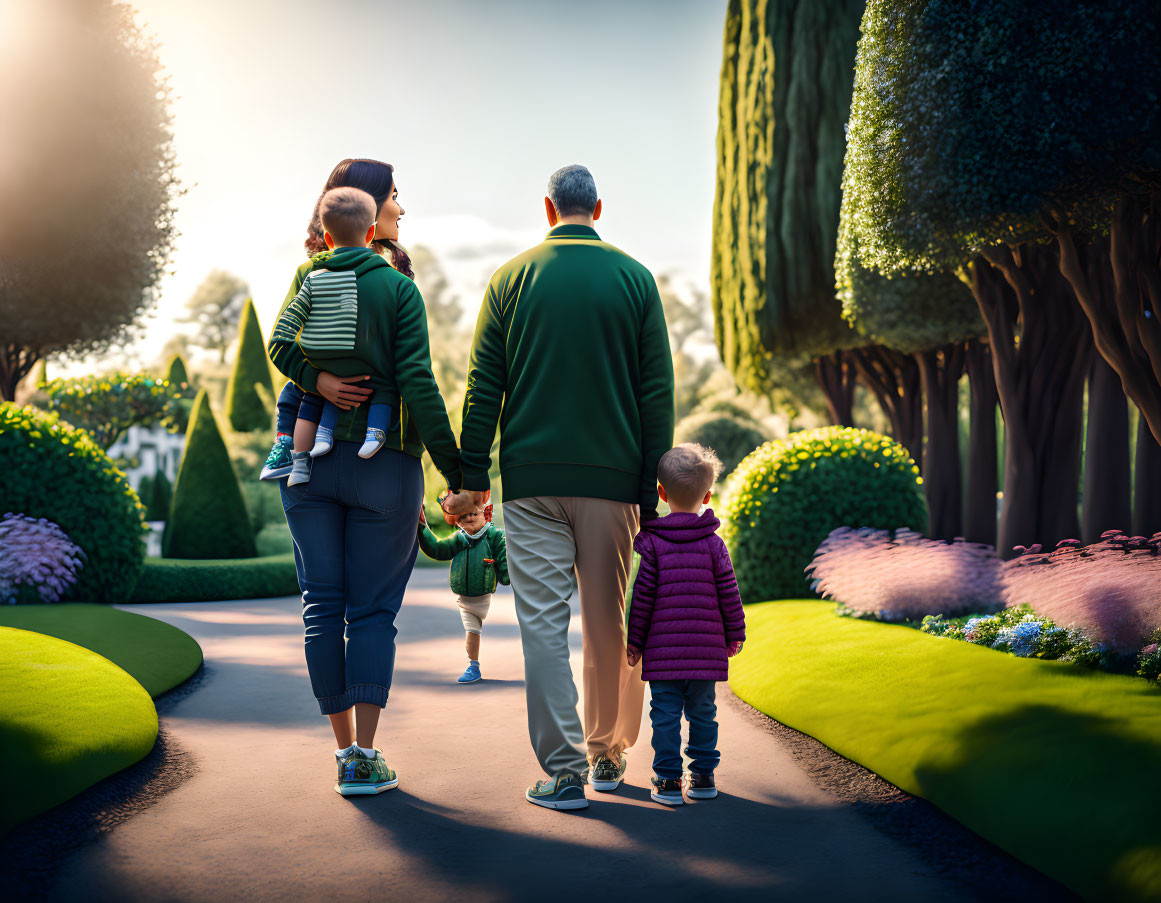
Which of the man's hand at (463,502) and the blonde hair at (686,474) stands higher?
the blonde hair at (686,474)

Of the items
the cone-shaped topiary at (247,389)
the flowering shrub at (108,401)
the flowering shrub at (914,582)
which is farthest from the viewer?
the cone-shaped topiary at (247,389)

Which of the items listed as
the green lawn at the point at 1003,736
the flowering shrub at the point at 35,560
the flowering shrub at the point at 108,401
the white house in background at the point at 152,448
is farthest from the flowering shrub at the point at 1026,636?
the white house in background at the point at 152,448

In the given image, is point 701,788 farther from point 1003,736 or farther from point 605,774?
point 1003,736

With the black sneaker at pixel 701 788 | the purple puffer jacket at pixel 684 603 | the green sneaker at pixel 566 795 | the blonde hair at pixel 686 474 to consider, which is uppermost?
the blonde hair at pixel 686 474

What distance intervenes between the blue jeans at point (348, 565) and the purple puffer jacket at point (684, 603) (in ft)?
3.35

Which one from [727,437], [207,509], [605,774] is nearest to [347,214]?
[605,774]

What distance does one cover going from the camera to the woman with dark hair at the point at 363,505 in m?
3.61

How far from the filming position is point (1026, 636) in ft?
17.7

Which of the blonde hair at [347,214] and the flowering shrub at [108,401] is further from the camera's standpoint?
the flowering shrub at [108,401]

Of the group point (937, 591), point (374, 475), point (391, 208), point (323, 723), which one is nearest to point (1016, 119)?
point (937, 591)

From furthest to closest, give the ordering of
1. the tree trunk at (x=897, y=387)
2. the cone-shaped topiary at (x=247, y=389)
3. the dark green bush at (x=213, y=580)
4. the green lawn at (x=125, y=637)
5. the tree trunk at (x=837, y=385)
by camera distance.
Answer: the cone-shaped topiary at (x=247, y=389)
the tree trunk at (x=837, y=385)
the tree trunk at (x=897, y=387)
the dark green bush at (x=213, y=580)
the green lawn at (x=125, y=637)

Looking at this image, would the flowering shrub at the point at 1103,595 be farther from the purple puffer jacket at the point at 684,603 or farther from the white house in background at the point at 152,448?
the white house in background at the point at 152,448

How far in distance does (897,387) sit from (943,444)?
2809 millimetres

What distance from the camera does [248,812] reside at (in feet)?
11.4
